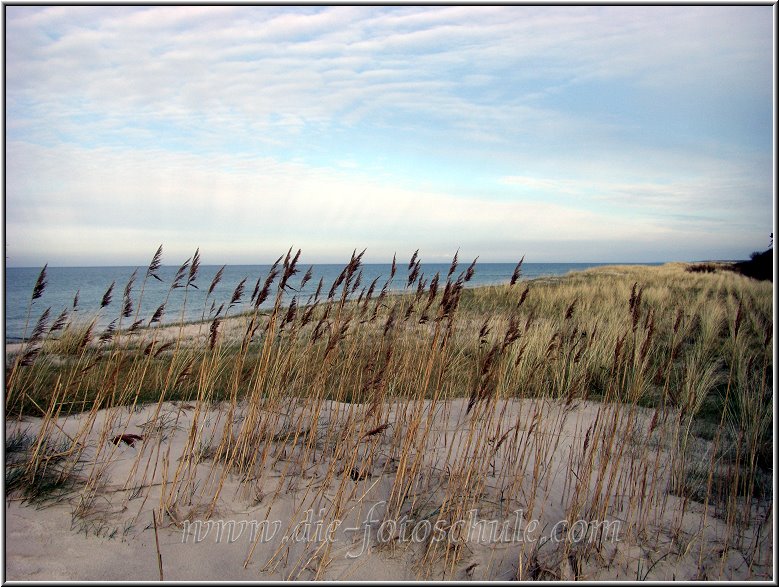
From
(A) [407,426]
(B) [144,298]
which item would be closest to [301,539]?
(A) [407,426]

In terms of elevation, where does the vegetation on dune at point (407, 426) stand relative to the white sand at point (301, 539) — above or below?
above

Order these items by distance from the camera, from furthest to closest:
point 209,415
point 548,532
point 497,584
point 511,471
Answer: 1. point 209,415
2. point 511,471
3. point 548,532
4. point 497,584

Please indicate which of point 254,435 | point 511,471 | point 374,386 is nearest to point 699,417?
point 511,471

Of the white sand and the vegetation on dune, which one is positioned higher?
the vegetation on dune

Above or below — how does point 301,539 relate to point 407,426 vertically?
below

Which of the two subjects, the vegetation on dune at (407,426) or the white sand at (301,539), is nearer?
the white sand at (301,539)

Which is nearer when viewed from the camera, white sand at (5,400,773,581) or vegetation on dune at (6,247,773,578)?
white sand at (5,400,773,581)

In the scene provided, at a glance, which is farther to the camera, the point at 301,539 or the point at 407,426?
the point at 407,426

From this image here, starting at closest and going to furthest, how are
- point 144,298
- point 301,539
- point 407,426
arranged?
point 301,539
point 407,426
point 144,298

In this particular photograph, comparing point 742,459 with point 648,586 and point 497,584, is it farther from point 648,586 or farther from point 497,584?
point 497,584

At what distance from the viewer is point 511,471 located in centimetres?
360

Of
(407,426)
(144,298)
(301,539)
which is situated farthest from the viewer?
(144,298)

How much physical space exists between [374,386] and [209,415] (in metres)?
2.52

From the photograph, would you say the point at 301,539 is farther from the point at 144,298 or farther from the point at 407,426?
the point at 144,298
